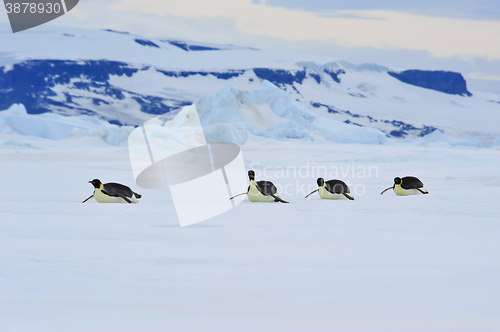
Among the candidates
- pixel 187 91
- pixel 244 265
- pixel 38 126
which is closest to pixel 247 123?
pixel 38 126

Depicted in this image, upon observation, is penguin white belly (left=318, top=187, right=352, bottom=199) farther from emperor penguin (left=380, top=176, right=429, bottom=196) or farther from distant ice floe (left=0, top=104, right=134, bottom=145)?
distant ice floe (left=0, top=104, right=134, bottom=145)

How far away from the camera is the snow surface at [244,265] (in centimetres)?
184

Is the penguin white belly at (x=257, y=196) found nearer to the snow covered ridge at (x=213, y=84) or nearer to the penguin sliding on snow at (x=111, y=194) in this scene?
the penguin sliding on snow at (x=111, y=194)

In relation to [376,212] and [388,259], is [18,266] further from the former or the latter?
[376,212]

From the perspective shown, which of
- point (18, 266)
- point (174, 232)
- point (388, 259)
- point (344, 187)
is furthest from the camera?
point (344, 187)

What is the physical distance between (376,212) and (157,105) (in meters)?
43.8

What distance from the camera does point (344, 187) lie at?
17.6 ft

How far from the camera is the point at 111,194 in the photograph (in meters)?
4.73

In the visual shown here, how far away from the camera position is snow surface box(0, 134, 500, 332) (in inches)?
72.5

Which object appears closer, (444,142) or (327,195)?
(327,195)

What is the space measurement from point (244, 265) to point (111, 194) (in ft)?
8.46

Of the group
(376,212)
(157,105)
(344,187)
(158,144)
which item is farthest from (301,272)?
(157,105)

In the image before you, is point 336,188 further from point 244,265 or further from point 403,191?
point 244,265

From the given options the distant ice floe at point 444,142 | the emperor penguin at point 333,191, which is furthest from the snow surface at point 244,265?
the distant ice floe at point 444,142
